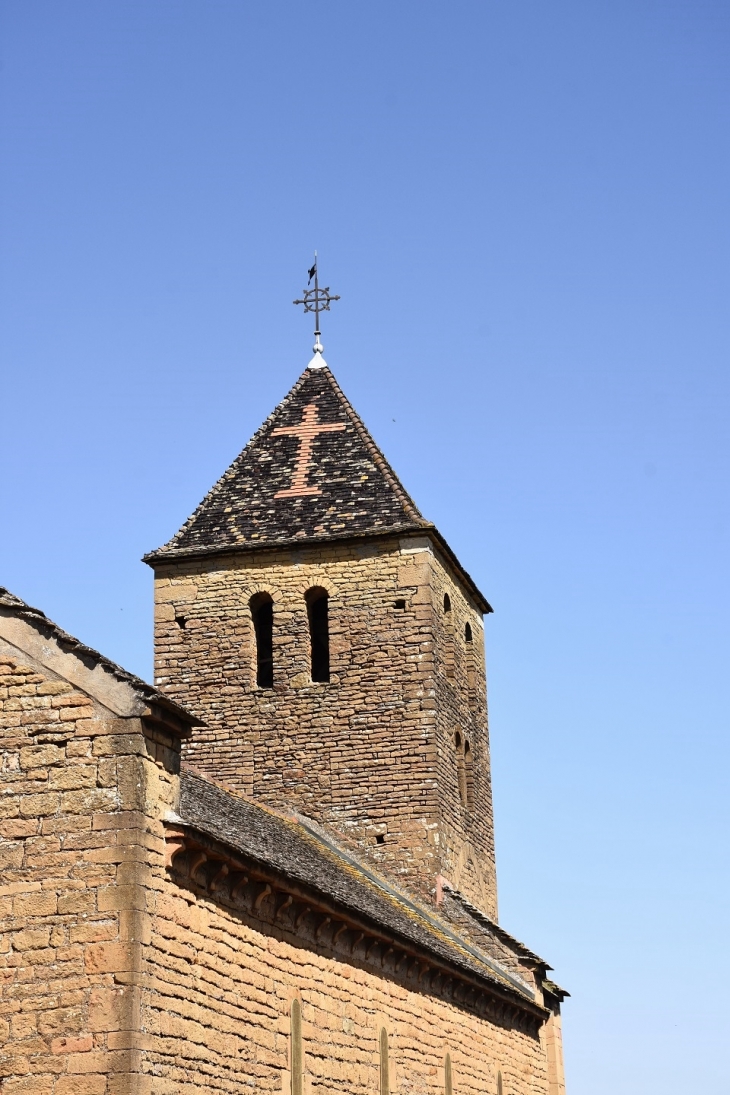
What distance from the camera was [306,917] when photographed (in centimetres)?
1436

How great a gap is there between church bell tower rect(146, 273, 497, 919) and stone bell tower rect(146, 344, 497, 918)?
0.07 feet

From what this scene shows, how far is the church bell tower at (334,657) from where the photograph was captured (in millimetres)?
22641

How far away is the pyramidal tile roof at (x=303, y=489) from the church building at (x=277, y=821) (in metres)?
0.04

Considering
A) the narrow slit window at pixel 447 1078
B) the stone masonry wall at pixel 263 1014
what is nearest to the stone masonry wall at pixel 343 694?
the narrow slit window at pixel 447 1078

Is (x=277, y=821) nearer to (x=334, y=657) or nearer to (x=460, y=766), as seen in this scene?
(x=334, y=657)

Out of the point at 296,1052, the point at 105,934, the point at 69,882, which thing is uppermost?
the point at 69,882

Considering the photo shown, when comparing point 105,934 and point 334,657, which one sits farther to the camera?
point 334,657

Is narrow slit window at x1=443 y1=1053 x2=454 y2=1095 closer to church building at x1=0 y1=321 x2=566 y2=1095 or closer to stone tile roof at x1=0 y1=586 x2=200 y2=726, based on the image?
church building at x1=0 y1=321 x2=566 y2=1095

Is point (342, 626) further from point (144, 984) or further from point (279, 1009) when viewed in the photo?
point (144, 984)

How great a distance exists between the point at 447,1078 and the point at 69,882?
8169 mm

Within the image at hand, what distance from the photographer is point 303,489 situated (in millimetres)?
24656

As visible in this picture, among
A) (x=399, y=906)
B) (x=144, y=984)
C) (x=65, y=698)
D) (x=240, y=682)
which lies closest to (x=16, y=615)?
(x=65, y=698)

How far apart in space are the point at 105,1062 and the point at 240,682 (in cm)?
1282

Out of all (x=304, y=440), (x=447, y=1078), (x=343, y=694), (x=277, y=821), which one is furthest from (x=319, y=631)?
(x=447, y=1078)
